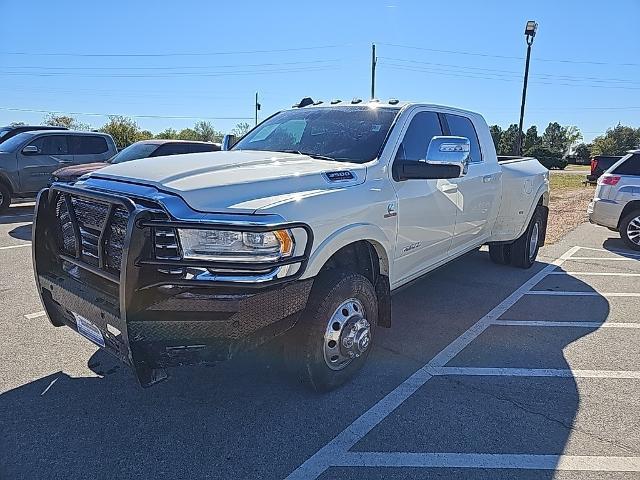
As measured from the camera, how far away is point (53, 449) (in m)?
2.80

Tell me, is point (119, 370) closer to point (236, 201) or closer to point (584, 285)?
point (236, 201)

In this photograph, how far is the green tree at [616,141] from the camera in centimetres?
6512

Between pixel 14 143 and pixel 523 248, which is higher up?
pixel 14 143

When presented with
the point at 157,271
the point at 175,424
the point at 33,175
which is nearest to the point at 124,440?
the point at 175,424

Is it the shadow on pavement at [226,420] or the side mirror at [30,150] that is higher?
the side mirror at [30,150]

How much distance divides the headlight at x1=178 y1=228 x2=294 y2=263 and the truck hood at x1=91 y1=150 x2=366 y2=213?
14 cm

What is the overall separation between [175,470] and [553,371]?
2.88 metres

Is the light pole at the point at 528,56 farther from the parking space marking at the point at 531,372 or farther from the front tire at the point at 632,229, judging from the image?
the parking space marking at the point at 531,372

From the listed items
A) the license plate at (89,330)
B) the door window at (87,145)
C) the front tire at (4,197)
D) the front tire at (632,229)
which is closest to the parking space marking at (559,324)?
the license plate at (89,330)

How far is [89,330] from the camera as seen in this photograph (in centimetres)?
302

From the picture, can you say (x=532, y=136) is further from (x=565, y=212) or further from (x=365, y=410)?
(x=365, y=410)

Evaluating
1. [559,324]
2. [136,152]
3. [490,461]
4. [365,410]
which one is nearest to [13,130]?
[136,152]

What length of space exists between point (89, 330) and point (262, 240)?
1236 mm

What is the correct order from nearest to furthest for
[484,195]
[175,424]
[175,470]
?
[175,470], [175,424], [484,195]
